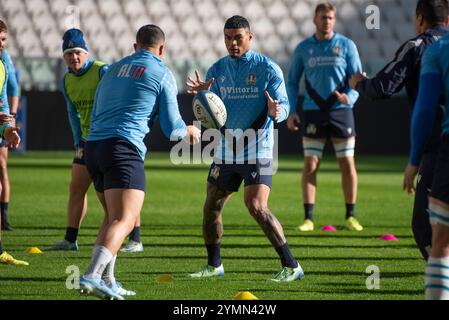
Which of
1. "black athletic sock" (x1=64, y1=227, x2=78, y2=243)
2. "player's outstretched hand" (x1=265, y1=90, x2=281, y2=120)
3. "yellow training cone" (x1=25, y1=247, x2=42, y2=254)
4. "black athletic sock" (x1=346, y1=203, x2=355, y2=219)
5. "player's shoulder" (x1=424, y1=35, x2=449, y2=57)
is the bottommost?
"black athletic sock" (x1=346, y1=203, x2=355, y2=219)

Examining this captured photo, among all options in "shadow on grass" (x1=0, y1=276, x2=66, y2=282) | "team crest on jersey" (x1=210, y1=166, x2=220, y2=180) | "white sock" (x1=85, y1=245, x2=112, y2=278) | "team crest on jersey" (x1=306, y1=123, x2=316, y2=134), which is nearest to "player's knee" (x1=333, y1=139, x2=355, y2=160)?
"team crest on jersey" (x1=306, y1=123, x2=316, y2=134)

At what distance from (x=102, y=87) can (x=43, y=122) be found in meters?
18.8

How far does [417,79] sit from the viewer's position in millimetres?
6648

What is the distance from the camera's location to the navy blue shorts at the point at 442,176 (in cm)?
565

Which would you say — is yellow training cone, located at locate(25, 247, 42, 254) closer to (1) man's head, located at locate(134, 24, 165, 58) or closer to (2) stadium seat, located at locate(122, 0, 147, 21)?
(1) man's head, located at locate(134, 24, 165, 58)

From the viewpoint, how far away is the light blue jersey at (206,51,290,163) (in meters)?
8.28

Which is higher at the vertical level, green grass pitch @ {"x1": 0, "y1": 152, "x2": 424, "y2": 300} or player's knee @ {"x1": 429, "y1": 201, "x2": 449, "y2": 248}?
player's knee @ {"x1": 429, "y1": 201, "x2": 449, "y2": 248}

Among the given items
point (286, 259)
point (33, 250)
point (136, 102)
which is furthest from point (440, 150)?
point (33, 250)

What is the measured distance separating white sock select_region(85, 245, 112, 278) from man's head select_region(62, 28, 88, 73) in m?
3.24

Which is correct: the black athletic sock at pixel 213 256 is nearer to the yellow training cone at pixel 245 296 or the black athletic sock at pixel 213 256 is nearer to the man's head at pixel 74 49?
the yellow training cone at pixel 245 296

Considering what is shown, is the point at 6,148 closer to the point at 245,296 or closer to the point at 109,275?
the point at 109,275

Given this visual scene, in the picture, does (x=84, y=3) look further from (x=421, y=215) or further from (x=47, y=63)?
(x=421, y=215)

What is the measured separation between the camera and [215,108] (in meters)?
8.03

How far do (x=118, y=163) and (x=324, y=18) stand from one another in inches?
219
